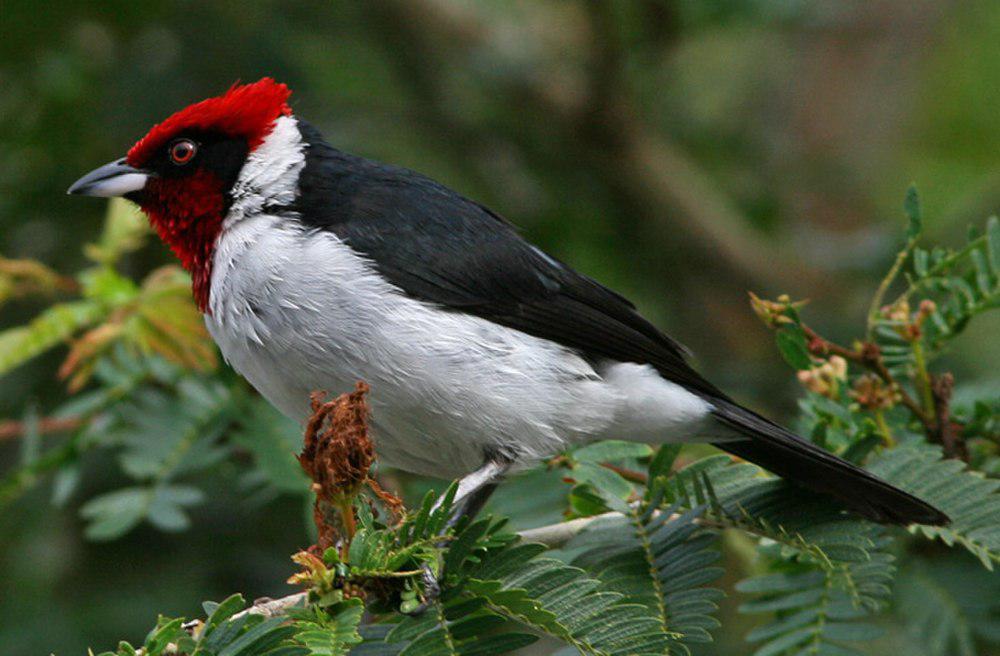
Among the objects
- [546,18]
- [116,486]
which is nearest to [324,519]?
[116,486]

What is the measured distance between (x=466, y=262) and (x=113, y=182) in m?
1.12

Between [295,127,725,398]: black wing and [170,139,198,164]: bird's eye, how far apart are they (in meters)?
0.34

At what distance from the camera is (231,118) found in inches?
145

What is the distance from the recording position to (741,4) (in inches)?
214

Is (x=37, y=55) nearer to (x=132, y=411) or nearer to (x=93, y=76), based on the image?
(x=93, y=76)

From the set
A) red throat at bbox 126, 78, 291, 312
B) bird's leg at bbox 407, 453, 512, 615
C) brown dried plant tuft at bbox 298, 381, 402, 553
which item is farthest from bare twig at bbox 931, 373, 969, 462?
red throat at bbox 126, 78, 291, 312

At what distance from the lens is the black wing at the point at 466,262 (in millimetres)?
3334

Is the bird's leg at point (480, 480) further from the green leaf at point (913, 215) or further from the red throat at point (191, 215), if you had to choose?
the green leaf at point (913, 215)

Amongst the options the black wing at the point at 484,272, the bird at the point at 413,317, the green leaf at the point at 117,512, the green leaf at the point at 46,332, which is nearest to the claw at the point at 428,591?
the bird at the point at 413,317

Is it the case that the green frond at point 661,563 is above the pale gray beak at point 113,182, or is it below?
below

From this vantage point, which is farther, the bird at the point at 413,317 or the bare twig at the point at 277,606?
the bird at the point at 413,317

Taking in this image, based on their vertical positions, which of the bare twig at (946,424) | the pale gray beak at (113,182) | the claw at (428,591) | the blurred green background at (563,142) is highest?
the blurred green background at (563,142)

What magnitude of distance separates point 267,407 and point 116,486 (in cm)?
108

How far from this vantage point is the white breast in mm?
3113
